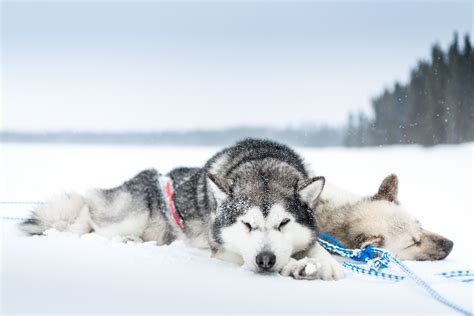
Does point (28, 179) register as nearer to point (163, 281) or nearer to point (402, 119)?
point (163, 281)

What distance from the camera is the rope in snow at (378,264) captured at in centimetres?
229

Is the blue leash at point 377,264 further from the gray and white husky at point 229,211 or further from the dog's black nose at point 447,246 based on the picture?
the dog's black nose at point 447,246

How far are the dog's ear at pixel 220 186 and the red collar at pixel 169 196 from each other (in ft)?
3.36

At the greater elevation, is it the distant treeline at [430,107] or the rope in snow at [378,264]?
the distant treeline at [430,107]

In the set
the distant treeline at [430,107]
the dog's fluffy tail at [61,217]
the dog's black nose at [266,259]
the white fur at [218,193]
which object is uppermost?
the distant treeline at [430,107]

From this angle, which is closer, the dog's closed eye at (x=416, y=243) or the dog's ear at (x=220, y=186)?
the dog's ear at (x=220, y=186)

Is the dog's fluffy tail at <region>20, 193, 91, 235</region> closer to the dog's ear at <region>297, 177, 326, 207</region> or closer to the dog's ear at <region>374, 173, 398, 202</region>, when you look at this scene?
the dog's ear at <region>297, 177, 326, 207</region>

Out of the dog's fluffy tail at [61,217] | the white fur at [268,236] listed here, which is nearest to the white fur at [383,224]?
the white fur at [268,236]

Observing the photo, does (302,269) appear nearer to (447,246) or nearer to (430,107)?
(447,246)

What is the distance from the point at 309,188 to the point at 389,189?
1315 millimetres

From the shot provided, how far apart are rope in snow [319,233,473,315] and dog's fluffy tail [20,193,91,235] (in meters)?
2.32

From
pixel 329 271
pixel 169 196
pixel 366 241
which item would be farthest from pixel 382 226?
pixel 169 196

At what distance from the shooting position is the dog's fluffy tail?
3.89 metres

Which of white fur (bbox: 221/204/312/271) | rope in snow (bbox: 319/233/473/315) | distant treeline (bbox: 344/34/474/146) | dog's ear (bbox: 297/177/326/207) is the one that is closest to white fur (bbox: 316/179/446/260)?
rope in snow (bbox: 319/233/473/315)
